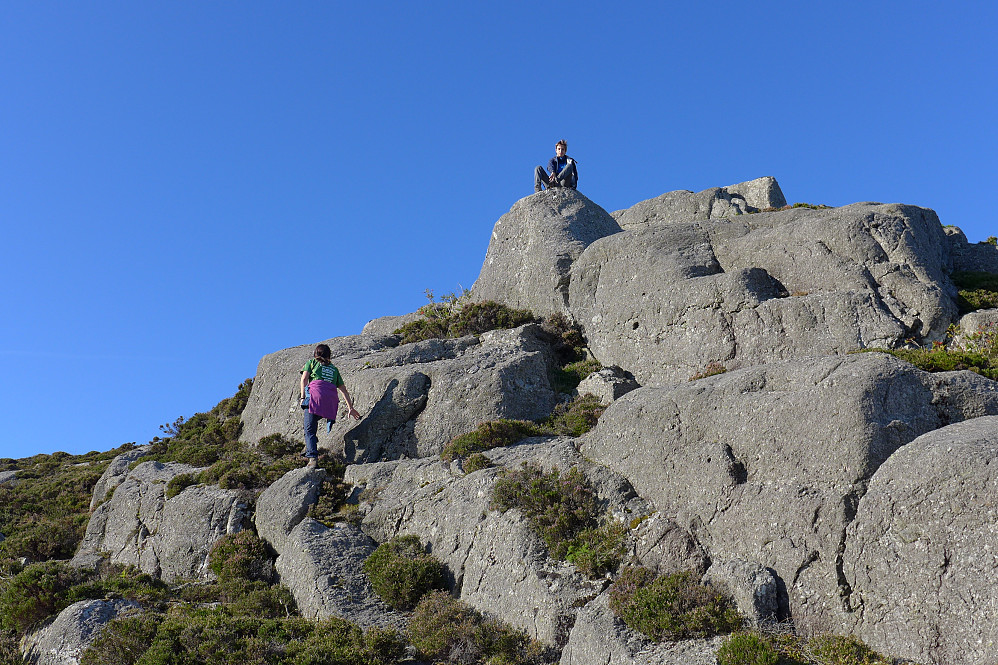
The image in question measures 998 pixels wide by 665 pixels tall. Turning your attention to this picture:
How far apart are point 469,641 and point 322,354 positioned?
12.0 m

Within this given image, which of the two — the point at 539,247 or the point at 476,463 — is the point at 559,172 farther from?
the point at 476,463

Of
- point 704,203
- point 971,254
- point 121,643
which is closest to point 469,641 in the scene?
point 121,643

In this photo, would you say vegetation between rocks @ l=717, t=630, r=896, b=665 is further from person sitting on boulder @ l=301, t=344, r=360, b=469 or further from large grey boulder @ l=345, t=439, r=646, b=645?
person sitting on boulder @ l=301, t=344, r=360, b=469

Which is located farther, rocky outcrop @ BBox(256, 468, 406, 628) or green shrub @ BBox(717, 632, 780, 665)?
rocky outcrop @ BBox(256, 468, 406, 628)

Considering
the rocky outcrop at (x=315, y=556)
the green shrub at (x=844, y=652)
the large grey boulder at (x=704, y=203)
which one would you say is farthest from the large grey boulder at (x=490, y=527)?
the large grey boulder at (x=704, y=203)

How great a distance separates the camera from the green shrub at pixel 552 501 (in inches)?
709

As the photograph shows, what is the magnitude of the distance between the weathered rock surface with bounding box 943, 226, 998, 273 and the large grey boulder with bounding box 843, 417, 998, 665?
17429mm

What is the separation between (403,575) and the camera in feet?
61.6

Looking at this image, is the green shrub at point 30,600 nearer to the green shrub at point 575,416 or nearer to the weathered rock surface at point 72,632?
the weathered rock surface at point 72,632

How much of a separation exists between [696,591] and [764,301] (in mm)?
12737

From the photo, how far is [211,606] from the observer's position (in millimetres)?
19516

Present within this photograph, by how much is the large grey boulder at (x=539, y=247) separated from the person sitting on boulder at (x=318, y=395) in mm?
10564

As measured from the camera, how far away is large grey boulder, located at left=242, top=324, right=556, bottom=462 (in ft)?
82.6

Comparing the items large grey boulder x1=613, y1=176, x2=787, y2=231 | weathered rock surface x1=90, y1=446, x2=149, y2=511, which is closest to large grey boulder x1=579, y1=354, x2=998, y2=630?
weathered rock surface x1=90, y1=446, x2=149, y2=511
